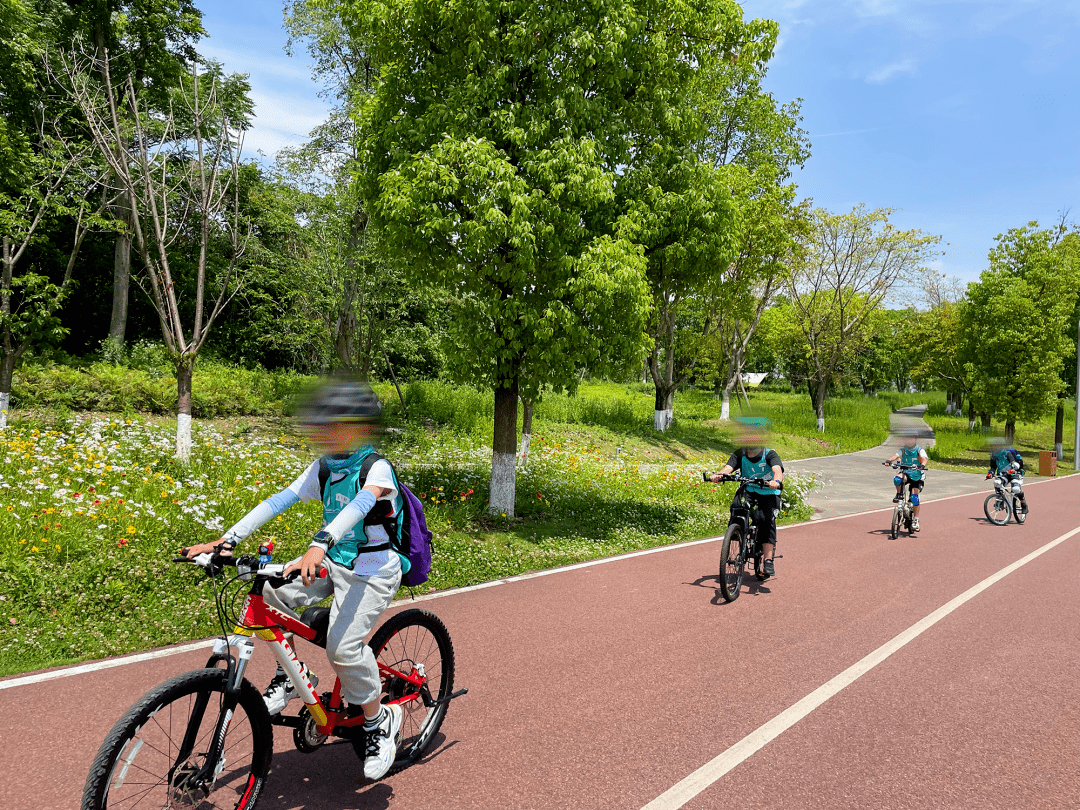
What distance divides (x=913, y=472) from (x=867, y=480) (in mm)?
9889

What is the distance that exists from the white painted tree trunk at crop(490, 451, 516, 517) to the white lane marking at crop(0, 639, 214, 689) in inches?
198

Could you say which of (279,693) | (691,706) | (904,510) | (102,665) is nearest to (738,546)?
(691,706)

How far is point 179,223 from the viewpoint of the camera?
9570 millimetres

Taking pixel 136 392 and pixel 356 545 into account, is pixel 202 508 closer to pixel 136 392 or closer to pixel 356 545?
pixel 356 545

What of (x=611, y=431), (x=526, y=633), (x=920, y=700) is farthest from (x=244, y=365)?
(x=920, y=700)

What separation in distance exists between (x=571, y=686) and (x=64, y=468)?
275 inches

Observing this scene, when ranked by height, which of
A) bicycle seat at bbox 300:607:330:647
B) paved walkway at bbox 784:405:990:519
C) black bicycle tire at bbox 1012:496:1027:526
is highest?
bicycle seat at bbox 300:607:330:647

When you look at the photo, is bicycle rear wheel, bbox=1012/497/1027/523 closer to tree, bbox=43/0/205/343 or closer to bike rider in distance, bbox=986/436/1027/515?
bike rider in distance, bbox=986/436/1027/515

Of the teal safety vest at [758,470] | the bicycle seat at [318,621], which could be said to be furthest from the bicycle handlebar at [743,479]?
the bicycle seat at [318,621]

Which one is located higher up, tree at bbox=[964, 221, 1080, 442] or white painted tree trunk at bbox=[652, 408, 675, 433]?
tree at bbox=[964, 221, 1080, 442]

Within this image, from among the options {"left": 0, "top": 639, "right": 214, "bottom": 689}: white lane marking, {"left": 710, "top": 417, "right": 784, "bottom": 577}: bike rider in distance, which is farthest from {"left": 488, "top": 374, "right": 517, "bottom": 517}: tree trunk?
{"left": 0, "top": 639, "right": 214, "bottom": 689}: white lane marking

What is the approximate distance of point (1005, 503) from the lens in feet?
44.3

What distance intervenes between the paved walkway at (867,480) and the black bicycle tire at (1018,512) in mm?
2129

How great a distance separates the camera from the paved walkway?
1225 centimetres
